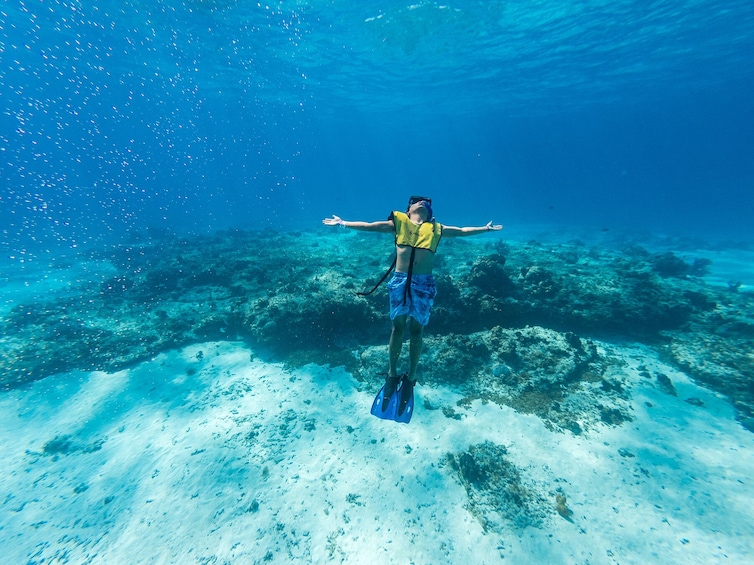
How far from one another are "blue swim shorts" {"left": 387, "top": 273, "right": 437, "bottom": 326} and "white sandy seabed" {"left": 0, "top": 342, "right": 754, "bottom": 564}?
9.27 feet

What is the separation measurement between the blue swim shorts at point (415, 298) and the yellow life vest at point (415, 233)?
21.2 inches

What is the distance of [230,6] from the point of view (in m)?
22.2

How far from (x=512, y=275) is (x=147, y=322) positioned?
13.9 metres

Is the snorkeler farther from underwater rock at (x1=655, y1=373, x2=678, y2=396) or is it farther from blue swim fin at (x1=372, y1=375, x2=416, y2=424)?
underwater rock at (x1=655, y1=373, x2=678, y2=396)

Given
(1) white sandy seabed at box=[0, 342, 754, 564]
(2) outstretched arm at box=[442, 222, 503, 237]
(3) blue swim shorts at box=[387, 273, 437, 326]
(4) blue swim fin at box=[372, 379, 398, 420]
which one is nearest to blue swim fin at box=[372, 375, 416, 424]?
(4) blue swim fin at box=[372, 379, 398, 420]

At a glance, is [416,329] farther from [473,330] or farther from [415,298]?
[473,330]

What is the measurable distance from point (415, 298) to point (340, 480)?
352cm

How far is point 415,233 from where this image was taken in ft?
15.8

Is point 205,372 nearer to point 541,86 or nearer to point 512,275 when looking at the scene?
point 512,275

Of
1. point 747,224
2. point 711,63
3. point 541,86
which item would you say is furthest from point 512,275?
point 747,224

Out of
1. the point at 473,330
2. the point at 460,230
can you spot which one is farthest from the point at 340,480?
the point at 473,330

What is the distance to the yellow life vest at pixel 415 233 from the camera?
477 centimetres

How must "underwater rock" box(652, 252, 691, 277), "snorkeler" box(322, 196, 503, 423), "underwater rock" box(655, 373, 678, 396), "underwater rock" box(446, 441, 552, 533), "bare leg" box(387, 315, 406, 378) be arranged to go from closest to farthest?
"underwater rock" box(446, 441, 552, 533) < "snorkeler" box(322, 196, 503, 423) < "bare leg" box(387, 315, 406, 378) < "underwater rock" box(655, 373, 678, 396) < "underwater rock" box(652, 252, 691, 277)

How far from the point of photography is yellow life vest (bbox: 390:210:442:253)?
4.77 metres
